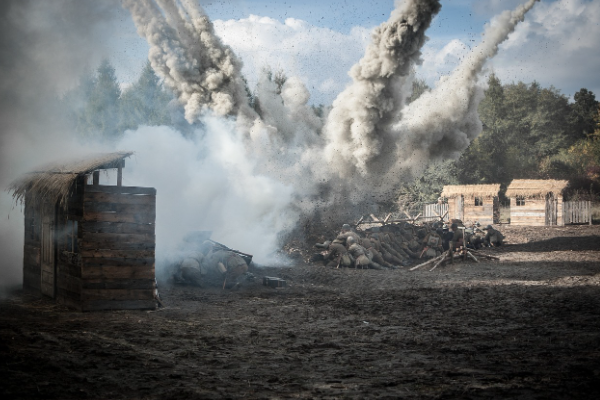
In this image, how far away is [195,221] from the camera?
20953 millimetres

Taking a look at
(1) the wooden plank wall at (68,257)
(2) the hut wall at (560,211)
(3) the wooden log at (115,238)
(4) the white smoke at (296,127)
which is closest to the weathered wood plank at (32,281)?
(1) the wooden plank wall at (68,257)

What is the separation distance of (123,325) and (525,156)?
64.3m

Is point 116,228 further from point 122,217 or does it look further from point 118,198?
point 118,198

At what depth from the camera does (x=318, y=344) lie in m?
9.45

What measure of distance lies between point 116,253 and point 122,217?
0.79 metres

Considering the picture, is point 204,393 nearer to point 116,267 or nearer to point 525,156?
point 116,267

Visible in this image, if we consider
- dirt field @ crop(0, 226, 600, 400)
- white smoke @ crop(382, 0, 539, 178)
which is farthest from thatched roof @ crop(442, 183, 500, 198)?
dirt field @ crop(0, 226, 600, 400)

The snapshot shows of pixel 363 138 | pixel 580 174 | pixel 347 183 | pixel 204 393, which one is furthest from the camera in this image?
pixel 580 174

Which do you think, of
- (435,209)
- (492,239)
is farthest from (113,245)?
(435,209)

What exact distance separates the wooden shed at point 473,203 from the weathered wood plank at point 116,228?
118ft

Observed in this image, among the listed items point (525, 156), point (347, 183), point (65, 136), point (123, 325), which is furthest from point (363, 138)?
point (525, 156)

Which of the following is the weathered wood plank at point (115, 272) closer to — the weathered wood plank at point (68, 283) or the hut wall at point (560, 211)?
the weathered wood plank at point (68, 283)

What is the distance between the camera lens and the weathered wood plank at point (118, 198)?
39.9ft

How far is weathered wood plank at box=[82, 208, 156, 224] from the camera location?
39.8 ft
